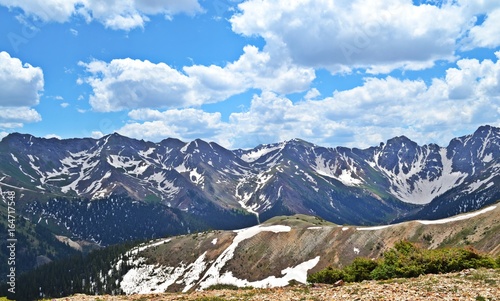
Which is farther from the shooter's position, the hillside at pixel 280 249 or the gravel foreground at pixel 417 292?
the hillside at pixel 280 249

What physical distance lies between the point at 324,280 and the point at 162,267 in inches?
5266

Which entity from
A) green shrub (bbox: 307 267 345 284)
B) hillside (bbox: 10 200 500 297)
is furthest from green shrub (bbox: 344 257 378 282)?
hillside (bbox: 10 200 500 297)

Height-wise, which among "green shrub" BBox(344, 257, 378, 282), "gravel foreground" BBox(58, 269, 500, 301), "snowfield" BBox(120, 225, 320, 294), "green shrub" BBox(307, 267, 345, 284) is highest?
"gravel foreground" BBox(58, 269, 500, 301)

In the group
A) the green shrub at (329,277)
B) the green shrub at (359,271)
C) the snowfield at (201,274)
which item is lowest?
the snowfield at (201,274)

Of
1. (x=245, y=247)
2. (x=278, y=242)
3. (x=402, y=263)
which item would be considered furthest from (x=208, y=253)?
(x=402, y=263)

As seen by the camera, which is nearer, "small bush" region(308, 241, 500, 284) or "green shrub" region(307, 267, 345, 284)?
"small bush" region(308, 241, 500, 284)

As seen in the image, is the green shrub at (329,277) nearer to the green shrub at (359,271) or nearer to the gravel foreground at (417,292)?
the green shrub at (359,271)

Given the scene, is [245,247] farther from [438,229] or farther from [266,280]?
[438,229]

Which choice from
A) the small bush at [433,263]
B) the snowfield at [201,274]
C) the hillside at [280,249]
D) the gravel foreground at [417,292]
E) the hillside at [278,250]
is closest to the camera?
the gravel foreground at [417,292]

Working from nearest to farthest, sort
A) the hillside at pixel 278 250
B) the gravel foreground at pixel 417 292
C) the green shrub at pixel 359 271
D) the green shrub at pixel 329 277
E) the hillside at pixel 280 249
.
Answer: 1. the gravel foreground at pixel 417 292
2. the green shrub at pixel 359 271
3. the green shrub at pixel 329 277
4. the hillside at pixel 280 249
5. the hillside at pixel 278 250

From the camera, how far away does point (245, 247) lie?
17062 cm

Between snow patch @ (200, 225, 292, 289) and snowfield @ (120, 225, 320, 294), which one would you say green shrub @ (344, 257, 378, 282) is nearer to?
snowfield @ (120, 225, 320, 294)

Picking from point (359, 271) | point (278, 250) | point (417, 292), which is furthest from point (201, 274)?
point (417, 292)

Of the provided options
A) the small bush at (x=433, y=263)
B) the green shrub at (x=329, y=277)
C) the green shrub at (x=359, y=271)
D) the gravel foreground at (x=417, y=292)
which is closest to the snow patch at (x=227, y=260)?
the green shrub at (x=329, y=277)
